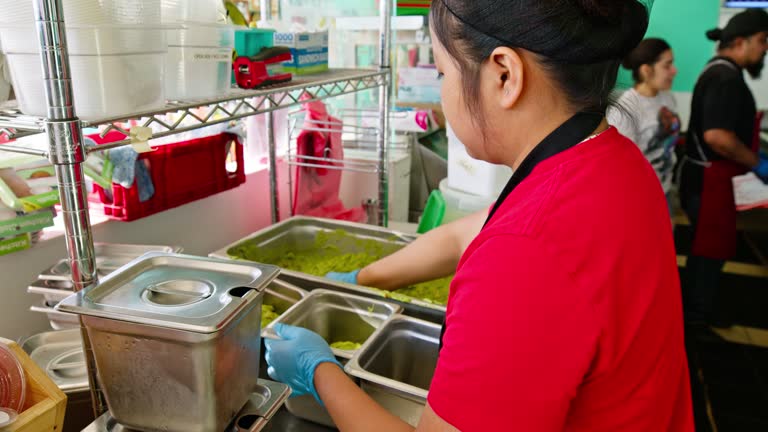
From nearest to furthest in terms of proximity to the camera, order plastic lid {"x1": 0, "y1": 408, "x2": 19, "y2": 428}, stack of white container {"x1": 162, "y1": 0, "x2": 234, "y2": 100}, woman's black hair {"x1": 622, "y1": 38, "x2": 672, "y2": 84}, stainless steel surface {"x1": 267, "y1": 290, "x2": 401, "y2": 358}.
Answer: plastic lid {"x1": 0, "y1": 408, "x2": 19, "y2": 428}, stack of white container {"x1": 162, "y1": 0, "x2": 234, "y2": 100}, stainless steel surface {"x1": 267, "y1": 290, "x2": 401, "y2": 358}, woman's black hair {"x1": 622, "y1": 38, "x2": 672, "y2": 84}

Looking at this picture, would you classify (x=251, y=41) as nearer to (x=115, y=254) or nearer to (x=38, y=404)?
(x=115, y=254)

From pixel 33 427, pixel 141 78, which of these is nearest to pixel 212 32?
pixel 141 78

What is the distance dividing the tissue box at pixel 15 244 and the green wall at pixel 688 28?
16.4 feet

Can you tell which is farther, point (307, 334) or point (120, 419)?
point (307, 334)

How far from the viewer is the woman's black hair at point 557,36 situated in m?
0.64

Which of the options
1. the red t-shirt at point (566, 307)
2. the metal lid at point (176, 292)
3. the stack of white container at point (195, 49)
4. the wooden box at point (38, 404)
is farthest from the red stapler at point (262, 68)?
the red t-shirt at point (566, 307)

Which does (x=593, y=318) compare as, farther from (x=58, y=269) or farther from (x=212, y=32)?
(x=58, y=269)

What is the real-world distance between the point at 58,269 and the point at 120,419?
606 millimetres

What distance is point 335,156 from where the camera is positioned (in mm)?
2461

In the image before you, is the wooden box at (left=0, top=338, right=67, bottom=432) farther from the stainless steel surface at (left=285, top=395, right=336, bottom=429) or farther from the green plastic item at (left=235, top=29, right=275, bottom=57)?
the green plastic item at (left=235, top=29, right=275, bottom=57)

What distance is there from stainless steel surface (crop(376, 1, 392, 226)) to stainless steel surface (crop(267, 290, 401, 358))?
0.82 m

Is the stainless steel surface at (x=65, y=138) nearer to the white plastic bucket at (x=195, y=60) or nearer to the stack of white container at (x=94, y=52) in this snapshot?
the stack of white container at (x=94, y=52)

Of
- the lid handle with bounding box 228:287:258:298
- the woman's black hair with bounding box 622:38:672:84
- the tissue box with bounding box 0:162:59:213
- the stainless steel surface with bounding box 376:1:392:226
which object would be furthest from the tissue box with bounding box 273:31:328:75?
the woman's black hair with bounding box 622:38:672:84

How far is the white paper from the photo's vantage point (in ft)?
9.27
